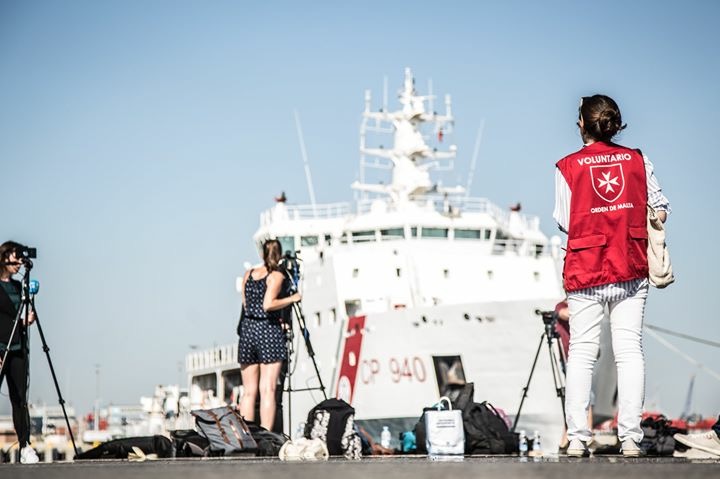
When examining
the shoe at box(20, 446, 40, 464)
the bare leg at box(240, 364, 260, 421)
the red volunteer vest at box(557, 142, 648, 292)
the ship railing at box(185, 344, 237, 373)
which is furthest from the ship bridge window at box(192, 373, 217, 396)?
the red volunteer vest at box(557, 142, 648, 292)

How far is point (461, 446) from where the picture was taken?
627 centimetres

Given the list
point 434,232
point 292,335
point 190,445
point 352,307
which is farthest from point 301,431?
point 434,232

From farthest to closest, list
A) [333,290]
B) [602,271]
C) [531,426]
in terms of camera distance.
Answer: [333,290], [531,426], [602,271]

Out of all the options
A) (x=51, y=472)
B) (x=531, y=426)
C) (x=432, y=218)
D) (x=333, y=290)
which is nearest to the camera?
(x=51, y=472)

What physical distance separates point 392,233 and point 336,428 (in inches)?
596

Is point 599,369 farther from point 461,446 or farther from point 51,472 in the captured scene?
point 51,472

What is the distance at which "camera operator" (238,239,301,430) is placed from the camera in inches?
286

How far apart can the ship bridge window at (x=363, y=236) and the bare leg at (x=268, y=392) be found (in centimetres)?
1364

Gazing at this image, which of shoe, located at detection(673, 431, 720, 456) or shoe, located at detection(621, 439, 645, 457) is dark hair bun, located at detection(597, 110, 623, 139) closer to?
shoe, located at detection(621, 439, 645, 457)

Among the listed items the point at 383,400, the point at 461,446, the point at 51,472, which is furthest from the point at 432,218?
the point at 51,472

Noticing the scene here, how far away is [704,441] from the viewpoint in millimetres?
4938

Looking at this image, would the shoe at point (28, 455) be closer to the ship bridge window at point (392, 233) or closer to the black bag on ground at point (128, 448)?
the black bag on ground at point (128, 448)

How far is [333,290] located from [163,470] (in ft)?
54.8

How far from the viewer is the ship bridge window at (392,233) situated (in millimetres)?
20930
